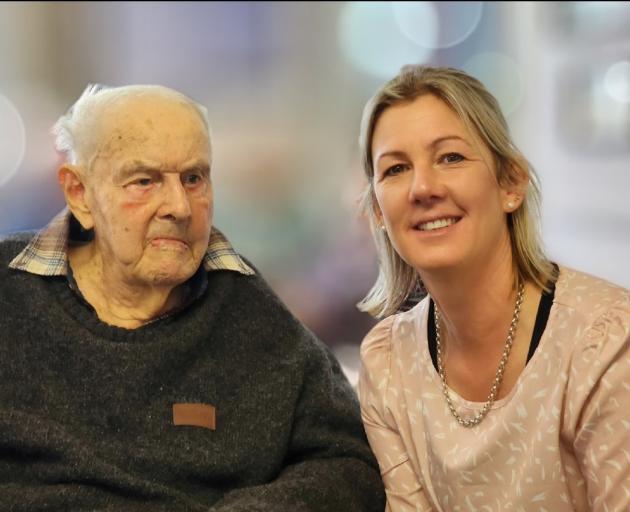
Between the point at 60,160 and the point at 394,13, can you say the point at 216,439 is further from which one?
the point at 394,13

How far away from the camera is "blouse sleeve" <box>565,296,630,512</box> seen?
1203 mm

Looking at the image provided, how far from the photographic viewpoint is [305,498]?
146cm

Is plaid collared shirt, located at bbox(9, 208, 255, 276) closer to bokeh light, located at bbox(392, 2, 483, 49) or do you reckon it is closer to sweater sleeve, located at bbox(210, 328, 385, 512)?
sweater sleeve, located at bbox(210, 328, 385, 512)

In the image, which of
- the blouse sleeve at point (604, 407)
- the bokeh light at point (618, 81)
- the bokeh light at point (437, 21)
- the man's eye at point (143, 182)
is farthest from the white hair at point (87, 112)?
the bokeh light at point (618, 81)

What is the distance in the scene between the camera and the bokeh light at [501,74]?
244 centimetres

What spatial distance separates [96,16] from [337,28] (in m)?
0.82

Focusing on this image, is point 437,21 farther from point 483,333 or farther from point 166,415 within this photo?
point 166,415

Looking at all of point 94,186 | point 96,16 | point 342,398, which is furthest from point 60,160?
point 342,398

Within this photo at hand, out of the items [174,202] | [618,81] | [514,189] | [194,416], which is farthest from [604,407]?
[618,81]

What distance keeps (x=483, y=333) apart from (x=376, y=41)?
1.35 meters

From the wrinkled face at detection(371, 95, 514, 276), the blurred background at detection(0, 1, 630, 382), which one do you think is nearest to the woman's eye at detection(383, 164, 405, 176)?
the wrinkled face at detection(371, 95, 514, 276)

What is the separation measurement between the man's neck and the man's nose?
0.19 metres

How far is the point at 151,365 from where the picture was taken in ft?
5.03

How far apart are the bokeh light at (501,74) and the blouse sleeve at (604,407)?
133cm
